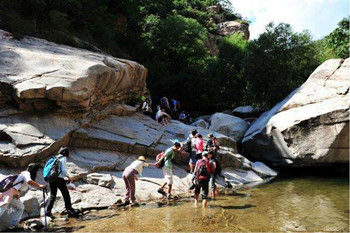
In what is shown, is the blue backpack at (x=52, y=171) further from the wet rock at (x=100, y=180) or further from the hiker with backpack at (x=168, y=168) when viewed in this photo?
the hiker with backpack at (x=168, y=168)

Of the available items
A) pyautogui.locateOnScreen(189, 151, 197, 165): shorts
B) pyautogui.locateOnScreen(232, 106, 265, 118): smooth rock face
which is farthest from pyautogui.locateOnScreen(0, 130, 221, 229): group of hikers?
pyautogui.locateOnScreen(232, 106, 265, 118): smooth rock face

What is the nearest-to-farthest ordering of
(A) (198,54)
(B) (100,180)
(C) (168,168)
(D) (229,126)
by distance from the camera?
(B) (100,180), (C) (168,168), (D) (229,126), (A) (198,54)

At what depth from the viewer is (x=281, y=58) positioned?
2961 centimetres

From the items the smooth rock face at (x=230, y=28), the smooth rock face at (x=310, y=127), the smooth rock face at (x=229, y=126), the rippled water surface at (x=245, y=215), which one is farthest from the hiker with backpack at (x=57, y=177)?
A: the smooth rock face at (x=230, y=28)

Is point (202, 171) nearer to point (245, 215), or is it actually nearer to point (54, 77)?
point (245, 215)

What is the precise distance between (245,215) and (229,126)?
47.1 feet

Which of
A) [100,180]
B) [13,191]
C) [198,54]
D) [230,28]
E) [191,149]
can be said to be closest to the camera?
[13,191]

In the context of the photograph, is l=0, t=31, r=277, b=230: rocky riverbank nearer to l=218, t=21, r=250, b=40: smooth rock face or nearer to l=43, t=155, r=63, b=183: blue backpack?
l=43, t=155, r=63, b=183: blue backpack

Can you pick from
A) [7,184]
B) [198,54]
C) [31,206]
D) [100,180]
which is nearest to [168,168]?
[100,180]

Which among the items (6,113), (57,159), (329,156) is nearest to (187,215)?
(57,159)

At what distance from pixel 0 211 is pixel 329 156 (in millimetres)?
16897

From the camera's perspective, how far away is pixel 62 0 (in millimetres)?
22234

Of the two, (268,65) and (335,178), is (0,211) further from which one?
(268,65)

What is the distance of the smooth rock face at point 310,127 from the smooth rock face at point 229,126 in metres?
1.12
